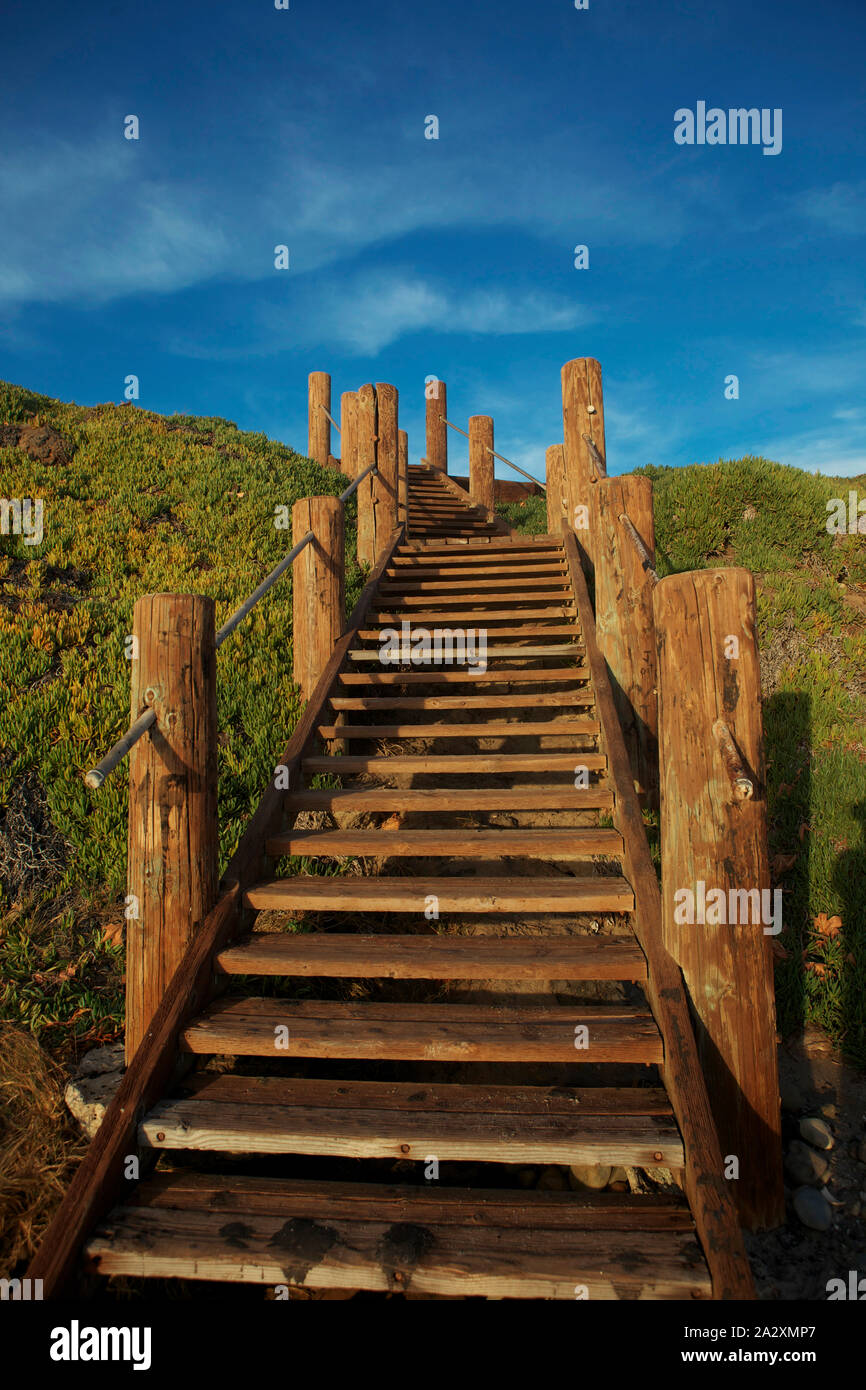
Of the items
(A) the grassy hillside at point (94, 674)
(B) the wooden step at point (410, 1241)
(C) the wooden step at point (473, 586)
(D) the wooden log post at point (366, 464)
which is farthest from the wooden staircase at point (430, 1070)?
(D) the wooden log post at point (366, 464)

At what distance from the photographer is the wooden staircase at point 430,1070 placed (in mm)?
1877

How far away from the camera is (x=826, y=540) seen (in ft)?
25.3

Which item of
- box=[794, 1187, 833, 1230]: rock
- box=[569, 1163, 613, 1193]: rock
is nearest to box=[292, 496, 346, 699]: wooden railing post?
box=[569, 1163, 613, 1193]: rock

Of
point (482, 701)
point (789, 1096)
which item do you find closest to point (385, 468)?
point (482, 701)

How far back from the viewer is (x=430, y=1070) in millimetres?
3305

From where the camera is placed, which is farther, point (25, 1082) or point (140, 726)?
point (25, 1082)

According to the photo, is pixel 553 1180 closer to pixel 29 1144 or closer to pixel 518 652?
pixel 29 1144

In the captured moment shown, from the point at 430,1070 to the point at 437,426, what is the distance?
48.4 ft

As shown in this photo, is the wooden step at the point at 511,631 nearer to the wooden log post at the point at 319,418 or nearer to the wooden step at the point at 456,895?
the wooden step at the point at 456,895

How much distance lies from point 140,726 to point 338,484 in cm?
945

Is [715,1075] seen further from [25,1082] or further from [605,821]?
[25,1082]

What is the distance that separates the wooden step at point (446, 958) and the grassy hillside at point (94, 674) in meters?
1.02
